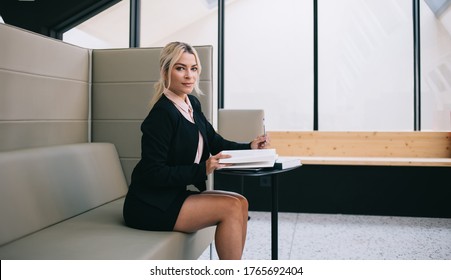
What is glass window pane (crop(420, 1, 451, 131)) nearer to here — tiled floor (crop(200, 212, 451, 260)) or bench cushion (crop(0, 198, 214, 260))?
tiled floor (crop(200, 212, 451, 260))

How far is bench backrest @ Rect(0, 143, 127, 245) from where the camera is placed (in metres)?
1.41

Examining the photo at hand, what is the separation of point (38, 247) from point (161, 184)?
47cm

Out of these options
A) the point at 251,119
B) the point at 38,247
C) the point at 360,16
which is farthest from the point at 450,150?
the point at 38,247

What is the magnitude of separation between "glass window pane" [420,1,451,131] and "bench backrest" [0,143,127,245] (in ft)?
11.5

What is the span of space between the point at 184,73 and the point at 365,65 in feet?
10.7

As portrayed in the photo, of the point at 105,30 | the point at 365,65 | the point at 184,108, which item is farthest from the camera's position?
the point at 105,30

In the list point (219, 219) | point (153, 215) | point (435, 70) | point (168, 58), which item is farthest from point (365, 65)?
point (153, 215)

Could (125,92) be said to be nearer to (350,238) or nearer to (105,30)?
(350,238)

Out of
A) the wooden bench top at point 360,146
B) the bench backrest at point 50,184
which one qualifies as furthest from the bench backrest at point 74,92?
the wooden bench top at point 360,146

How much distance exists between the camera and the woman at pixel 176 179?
148cm

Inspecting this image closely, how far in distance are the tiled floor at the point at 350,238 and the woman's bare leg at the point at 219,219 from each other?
3.37 feet

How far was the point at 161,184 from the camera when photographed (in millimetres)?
1465

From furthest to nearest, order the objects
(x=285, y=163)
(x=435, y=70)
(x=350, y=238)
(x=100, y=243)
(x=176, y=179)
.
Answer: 1. (x=435, y=70)
2. (x=350, y=238)
3. (x=285, y=163)
4. (x=176, y=179)
5. (x=100, y=243)

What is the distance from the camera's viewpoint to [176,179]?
1464mm
